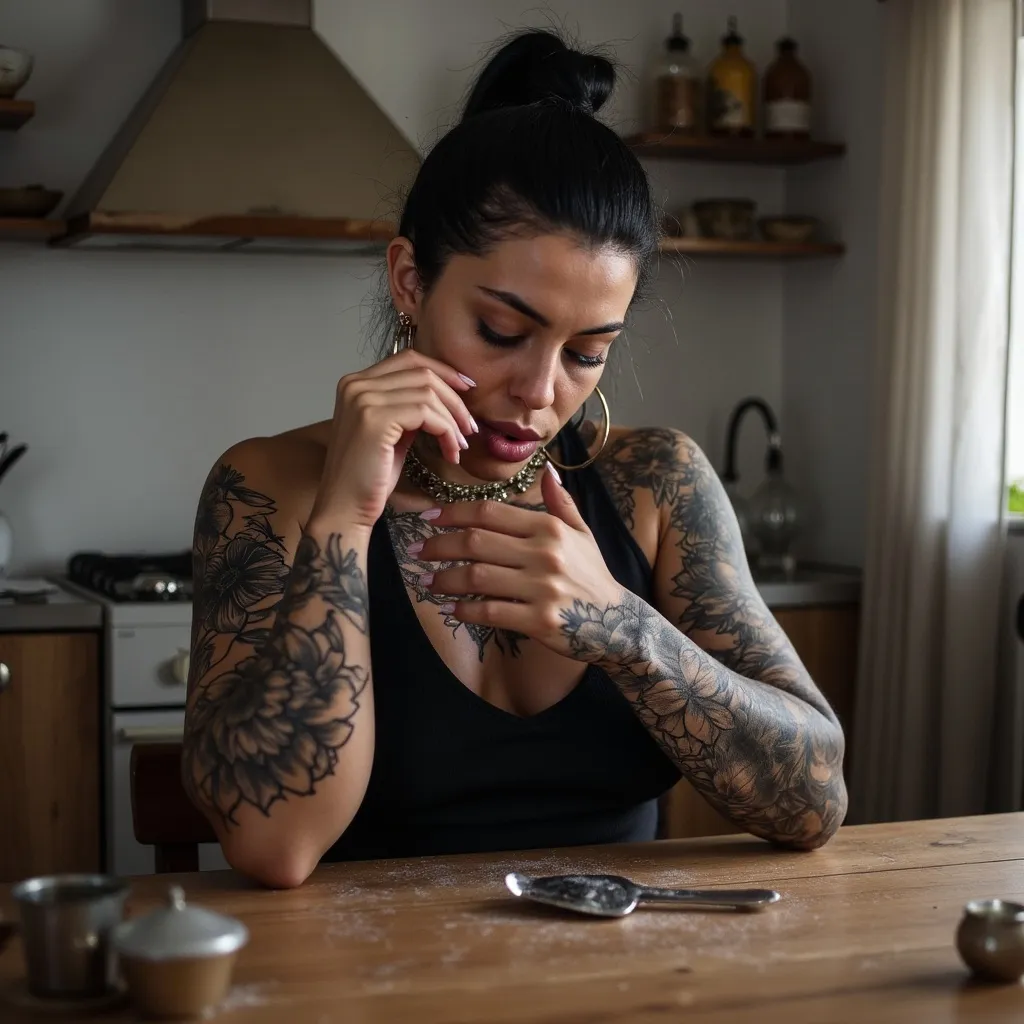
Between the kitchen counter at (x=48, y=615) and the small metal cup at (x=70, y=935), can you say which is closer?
the small metal cup at (x=70, y=935)

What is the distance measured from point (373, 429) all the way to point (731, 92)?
258 cm

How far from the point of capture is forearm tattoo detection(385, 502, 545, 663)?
163 centimetres

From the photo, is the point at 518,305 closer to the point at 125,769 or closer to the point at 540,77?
the point at 540,77

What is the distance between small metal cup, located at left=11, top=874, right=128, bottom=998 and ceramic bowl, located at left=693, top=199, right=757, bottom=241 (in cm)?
301

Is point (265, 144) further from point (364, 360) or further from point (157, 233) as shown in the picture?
point (364, 360)

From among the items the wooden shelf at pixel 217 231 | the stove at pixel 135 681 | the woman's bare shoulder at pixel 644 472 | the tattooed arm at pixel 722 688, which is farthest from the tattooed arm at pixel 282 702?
the wooden shelf at pixel 217 231

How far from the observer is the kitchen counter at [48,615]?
279cm

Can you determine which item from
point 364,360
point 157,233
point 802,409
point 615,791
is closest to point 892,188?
point 802,409

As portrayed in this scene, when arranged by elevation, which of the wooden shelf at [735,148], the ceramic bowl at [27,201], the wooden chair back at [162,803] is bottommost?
the wooden chair back at [162,803]

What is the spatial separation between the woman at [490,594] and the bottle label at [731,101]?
6.66 ft

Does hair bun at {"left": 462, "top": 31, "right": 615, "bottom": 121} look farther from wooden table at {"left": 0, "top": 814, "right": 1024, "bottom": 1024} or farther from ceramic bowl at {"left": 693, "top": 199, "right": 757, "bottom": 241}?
ceramic bowl at {"left": 693, "top": 199, "right": 757, "bottom": 241}

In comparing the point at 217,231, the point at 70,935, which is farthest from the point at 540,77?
the point at 217,231

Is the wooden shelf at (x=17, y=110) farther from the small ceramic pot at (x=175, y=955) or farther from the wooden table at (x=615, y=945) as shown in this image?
the small ceramic pot at (x=175, y=955)

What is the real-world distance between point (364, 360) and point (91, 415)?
65 cm
